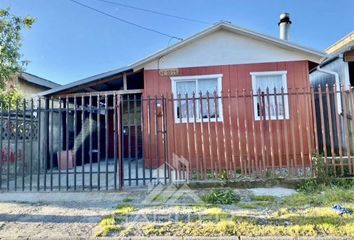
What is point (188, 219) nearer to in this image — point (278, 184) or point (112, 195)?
point (112, 195)

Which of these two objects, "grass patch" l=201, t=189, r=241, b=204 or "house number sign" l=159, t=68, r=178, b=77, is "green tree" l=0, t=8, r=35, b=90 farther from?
"grass patch" l=201, t=189, r=241, b=204

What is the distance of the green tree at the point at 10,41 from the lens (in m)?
9.15

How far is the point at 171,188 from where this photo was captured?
6.81m

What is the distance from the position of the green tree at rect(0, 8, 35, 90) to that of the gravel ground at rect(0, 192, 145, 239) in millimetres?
4279

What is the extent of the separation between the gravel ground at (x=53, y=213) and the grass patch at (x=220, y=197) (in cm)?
154

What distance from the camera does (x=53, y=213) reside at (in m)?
5.45

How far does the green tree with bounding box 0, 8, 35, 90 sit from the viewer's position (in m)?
9.15

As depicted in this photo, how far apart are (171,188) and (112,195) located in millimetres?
1284

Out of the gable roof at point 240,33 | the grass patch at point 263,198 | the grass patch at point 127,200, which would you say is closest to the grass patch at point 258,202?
the grass patch at point 263,198

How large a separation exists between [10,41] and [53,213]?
6.42 meters

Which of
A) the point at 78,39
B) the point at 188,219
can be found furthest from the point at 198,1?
the point at 188,219

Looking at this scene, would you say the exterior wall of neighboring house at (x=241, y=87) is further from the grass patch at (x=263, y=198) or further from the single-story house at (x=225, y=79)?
the grass patch at (x=263, y=198)

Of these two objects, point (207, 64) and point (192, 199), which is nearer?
point (192, 199)

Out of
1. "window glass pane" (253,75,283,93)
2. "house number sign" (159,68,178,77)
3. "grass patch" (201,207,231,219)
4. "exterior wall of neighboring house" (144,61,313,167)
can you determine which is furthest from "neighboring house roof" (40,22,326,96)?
"grass patch" (201,207,231,219)
